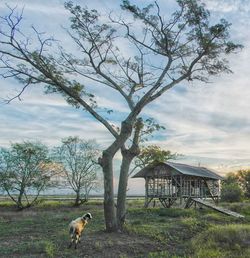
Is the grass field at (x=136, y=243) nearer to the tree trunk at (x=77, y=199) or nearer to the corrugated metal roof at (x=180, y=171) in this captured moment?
the corrugated metal roof at (x=180, y=171)

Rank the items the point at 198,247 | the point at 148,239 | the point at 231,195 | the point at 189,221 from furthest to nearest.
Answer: the point at 231,195, the point at 189,221, the point at 148,239, the point at 198,247

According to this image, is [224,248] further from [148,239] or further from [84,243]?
[84,243]

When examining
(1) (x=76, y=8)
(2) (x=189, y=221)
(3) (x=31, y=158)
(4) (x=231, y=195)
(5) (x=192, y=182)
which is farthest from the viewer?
(4) (x=231, y=195)

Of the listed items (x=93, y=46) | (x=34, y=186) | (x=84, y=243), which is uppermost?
(x=93, y=46)

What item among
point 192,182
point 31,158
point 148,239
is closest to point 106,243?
point 148,239

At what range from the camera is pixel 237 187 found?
51969mm

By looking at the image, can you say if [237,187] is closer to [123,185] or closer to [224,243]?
[123,185]

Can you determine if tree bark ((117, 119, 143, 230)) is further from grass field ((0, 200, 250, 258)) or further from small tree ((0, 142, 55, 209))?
small tree ((0, 142, 55, 209))

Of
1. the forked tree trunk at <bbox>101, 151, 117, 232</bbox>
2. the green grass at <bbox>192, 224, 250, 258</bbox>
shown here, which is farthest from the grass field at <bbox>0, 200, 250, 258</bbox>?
the forked tree trunk at <bbox>101, 151, 117, 232</bbox>

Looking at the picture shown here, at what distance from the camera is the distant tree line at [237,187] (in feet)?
167

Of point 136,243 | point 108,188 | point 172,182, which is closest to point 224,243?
point 136,243

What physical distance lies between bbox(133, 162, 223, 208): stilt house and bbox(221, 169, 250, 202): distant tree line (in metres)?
6.09

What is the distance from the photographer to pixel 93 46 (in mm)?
19219

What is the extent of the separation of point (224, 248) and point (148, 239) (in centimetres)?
276
